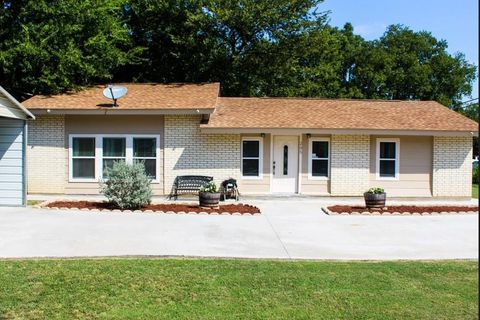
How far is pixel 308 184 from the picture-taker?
60.5 ft

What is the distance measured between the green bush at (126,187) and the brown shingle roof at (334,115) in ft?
13.0

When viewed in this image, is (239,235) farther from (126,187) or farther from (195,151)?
(195,151)

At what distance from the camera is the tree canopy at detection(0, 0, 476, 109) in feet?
66.4

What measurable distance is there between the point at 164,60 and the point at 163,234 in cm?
1954

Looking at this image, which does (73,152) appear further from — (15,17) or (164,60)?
(164,60)

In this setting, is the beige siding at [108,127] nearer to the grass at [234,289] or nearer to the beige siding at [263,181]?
the beige siding at [263,181]

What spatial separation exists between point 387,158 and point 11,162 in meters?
13.3

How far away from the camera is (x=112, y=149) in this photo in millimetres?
17969

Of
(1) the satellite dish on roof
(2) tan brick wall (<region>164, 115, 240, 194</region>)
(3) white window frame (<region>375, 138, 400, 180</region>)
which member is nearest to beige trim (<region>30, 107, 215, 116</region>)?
(1) the satellite dish on roof

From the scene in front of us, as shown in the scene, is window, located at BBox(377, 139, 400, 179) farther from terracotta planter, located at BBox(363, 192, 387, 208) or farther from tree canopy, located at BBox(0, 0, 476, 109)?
tree canopy, located at BBox(0, 0, 476, 109)

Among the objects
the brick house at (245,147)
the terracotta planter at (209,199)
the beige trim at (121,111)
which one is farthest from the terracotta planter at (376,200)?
the beige trim at (121,111)

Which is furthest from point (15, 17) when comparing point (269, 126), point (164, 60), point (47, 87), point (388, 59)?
point (388, 59)

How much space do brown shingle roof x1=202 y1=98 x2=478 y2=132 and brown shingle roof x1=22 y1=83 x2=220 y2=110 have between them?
85cm

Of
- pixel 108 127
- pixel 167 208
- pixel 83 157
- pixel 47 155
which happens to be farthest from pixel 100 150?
pixel 167 208
